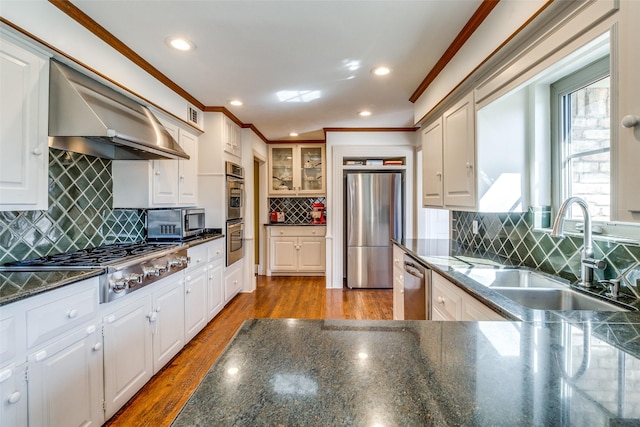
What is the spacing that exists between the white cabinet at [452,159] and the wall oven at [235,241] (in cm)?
223

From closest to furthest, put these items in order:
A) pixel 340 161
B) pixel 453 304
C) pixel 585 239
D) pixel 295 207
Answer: pixel 585 239 < pixel 453 304 < pixel 340 161 < pixel 295 207

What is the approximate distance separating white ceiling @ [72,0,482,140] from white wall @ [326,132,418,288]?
1143 mm

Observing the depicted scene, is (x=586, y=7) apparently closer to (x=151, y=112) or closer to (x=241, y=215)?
(x=151, y=112)

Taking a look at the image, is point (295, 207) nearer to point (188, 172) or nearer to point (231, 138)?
point (231, 138)

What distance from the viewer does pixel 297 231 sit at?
16.8ft

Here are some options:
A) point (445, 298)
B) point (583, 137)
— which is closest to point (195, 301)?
point (445, 298)

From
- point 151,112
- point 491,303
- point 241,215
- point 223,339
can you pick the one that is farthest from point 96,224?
point 491,303

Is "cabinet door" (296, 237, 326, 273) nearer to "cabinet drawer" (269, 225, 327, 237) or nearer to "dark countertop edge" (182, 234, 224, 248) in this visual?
"cabinet drawer" (269, 225, 327, 237)

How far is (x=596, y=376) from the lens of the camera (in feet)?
2.02

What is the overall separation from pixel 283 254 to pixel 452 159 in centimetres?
348

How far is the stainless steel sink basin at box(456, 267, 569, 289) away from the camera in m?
1.59

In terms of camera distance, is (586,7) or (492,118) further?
(492,118)

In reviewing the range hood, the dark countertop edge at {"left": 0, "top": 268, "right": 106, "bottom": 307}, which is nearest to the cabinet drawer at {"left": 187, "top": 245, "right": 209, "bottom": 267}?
the range hood

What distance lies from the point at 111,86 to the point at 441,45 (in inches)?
92.3
